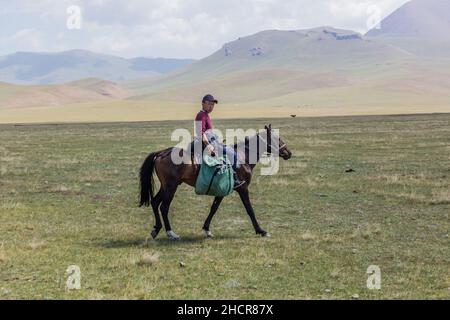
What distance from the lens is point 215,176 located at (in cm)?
1230

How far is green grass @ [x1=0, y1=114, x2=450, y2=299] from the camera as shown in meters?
9.16

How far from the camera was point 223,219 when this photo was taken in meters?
15.1

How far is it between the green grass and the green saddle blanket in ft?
3.94

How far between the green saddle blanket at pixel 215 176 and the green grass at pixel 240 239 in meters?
1.20

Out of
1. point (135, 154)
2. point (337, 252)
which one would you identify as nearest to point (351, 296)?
point (337, 252)

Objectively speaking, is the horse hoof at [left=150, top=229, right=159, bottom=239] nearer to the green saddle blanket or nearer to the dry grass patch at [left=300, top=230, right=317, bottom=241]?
the green saddle blanket

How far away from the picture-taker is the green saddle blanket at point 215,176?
12297 millimetres

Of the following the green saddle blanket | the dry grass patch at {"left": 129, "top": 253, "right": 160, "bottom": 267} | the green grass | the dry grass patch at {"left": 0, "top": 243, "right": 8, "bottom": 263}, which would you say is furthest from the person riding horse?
the dry grass patch at {"left": 0, "top": 243, "right": 8, "bottom": 263}

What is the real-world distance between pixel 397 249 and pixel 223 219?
506 cm

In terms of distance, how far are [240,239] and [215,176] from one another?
160 centimetres

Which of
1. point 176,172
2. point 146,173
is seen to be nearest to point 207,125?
point 176,172

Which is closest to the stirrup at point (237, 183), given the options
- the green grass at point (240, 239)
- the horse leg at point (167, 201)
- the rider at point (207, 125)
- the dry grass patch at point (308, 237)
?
the rider at point (207, 125)

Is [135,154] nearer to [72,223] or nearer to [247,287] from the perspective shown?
[72,223]
